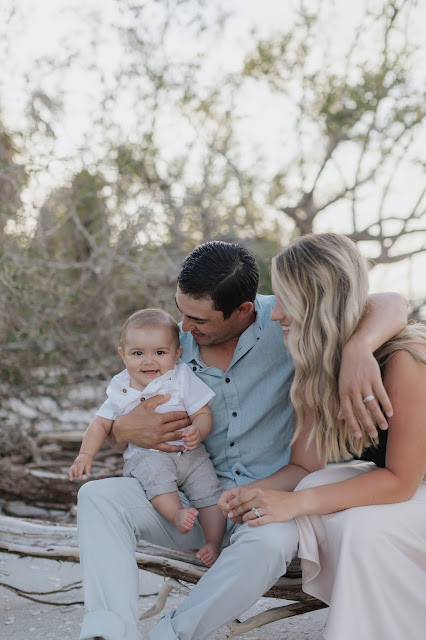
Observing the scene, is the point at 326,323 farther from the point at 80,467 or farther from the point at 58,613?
the point at 58,613

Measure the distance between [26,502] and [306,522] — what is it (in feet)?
9.65

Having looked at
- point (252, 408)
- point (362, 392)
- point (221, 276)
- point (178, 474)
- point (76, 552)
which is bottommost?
point (76, 552)

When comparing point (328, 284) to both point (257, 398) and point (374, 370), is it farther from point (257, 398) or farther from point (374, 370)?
point (257, 398)

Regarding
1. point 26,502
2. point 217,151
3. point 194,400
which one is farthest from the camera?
point 217,151

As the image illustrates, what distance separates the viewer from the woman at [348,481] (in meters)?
2.18

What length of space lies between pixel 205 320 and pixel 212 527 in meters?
0.78

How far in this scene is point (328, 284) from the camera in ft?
7.59

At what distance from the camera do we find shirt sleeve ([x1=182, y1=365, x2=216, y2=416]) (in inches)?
112

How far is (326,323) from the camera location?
2.30 m

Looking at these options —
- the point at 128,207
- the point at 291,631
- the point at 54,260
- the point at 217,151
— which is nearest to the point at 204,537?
the point at 291,631

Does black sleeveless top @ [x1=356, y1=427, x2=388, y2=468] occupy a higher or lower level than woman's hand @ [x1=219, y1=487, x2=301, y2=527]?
→ higher

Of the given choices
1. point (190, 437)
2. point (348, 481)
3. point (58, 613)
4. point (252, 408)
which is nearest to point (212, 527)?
point (190, 437)

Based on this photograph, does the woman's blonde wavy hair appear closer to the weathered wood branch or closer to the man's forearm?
the man's forearm

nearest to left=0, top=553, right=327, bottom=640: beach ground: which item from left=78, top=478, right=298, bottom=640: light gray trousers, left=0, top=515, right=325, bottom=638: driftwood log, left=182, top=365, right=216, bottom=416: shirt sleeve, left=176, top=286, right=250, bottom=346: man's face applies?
left=0, top=515, right=325, bottom=638: driftwood log
